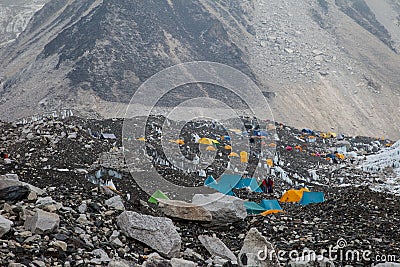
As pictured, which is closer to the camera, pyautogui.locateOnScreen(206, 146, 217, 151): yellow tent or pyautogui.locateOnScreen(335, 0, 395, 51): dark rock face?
pyautogui.locateOnScreen(206, 146, 217, 151): yellow tent

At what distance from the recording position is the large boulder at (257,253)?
7508mm

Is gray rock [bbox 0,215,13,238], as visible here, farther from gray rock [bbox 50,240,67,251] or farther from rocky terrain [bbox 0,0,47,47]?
rocky terrain [bbox 0,0,47,47]

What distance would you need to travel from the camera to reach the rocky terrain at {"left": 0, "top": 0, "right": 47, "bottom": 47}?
97.0m

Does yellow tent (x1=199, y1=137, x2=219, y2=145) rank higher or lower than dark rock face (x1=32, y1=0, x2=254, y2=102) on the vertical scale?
higher

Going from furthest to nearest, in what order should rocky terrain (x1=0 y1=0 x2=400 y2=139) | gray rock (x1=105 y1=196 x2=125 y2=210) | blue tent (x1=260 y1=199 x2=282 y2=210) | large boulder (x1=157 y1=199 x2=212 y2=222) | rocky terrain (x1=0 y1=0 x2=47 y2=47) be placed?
rocky terrain (x1=0 y1=0 x2=47 y2=47), rocky terrain (x1=0 y1=0 x2=400 y2=139), blue tent (x1=260 y1=199 x2=282 y2=210), large boulder (x1=157 y1=199 x2=212 y2=222), gray rock (x1=105 y1=196 x2=125 y2=210)

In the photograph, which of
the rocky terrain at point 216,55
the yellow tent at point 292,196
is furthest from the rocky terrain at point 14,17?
the yellow tent at point 292,196

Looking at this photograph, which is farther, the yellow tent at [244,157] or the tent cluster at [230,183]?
the yellow tent at [244,157]

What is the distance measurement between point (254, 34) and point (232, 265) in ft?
236

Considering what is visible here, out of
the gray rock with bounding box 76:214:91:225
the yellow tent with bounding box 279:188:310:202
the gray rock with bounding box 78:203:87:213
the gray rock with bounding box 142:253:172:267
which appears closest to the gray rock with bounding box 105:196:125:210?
the gray rock with bounding box 78:203:87:213

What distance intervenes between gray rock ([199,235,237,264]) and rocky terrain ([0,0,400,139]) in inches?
1662

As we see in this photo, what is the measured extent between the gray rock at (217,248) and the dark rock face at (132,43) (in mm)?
46309

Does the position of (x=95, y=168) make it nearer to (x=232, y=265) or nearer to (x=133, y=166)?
(x=133, y=166)

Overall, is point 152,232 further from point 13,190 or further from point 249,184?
point 249,184

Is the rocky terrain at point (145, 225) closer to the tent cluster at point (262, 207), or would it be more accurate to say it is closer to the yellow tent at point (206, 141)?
the tent cluster at point (262, 207)
